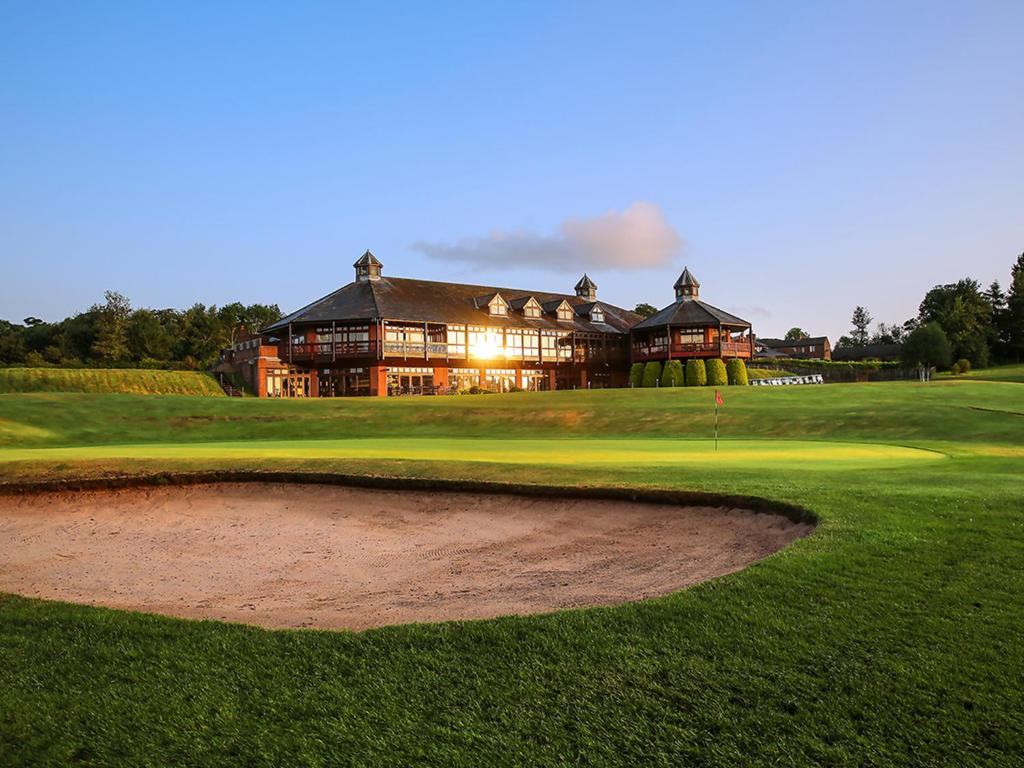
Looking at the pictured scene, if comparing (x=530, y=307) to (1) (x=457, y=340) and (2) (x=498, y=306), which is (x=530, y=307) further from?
(1) (x=457, y=340)

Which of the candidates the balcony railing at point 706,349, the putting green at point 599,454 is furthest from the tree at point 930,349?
the putting green at point 599,454

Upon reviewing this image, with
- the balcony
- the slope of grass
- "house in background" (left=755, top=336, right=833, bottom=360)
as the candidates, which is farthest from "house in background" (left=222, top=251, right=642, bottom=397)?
"house in background" (left=755, top=336, right=833, bottom=360)

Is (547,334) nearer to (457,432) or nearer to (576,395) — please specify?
(576,395)

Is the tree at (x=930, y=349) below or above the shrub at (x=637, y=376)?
above

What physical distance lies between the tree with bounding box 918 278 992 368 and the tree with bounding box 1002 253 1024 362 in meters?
2.41

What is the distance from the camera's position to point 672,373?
67.2 meters

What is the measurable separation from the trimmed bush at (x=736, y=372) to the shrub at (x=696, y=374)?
3.10m

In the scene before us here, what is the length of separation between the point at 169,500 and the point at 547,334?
6211 centimetres

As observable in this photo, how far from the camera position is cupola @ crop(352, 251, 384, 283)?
6869cm

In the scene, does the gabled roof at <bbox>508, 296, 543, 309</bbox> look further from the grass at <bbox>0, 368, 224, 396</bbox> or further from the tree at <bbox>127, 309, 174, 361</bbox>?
the tree at <bbox>127, 309, 174, 361</bbox>

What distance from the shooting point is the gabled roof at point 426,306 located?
6333 centimetres

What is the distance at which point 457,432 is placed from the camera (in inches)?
1356

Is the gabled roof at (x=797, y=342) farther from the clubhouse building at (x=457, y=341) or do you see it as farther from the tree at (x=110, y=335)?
the tree at (x=110, y=335)

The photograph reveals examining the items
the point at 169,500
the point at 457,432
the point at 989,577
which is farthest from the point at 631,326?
the point at 989,577
